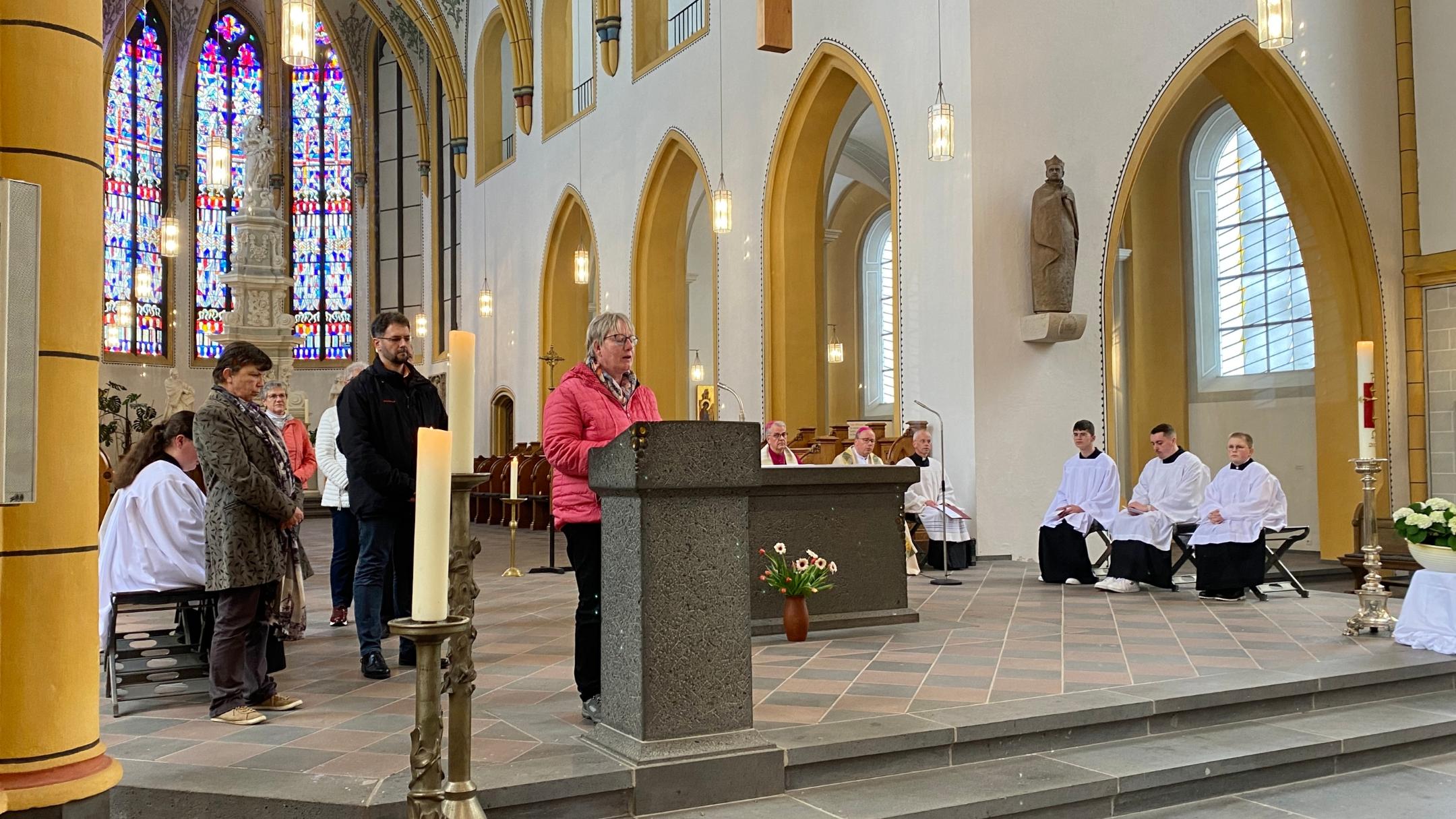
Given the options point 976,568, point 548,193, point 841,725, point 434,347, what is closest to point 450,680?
point 841,725

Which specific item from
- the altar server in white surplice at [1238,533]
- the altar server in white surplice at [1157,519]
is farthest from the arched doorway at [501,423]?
the altar server in white surplice at [1238,533]

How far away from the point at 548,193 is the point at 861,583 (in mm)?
12807

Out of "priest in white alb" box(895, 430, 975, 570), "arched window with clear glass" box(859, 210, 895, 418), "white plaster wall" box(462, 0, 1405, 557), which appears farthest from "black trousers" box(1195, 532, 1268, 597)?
"arched window with clear glass" box(859, 210, 895, 418)

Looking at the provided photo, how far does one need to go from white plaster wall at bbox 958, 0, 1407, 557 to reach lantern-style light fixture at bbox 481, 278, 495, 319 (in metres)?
11.3

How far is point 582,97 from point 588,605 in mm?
14326

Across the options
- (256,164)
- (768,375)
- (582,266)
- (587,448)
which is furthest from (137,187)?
(587,448)

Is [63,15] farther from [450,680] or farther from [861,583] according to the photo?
[861,583]

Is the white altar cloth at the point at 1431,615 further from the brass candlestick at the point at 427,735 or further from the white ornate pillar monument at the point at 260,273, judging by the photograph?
the white ornate pillar monument at the point at 260,273

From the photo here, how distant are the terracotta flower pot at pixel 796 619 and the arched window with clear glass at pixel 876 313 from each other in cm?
1393

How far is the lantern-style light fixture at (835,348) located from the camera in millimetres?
19562

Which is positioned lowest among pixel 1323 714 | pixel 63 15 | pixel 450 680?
pixel 1323 714

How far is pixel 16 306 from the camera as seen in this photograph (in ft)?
4.69

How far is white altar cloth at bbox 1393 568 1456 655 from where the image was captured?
536 centimetres

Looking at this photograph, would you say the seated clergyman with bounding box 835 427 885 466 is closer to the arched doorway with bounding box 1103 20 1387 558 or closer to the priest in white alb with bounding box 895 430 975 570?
the priest in white alb with bounding box 895 430 975 570
